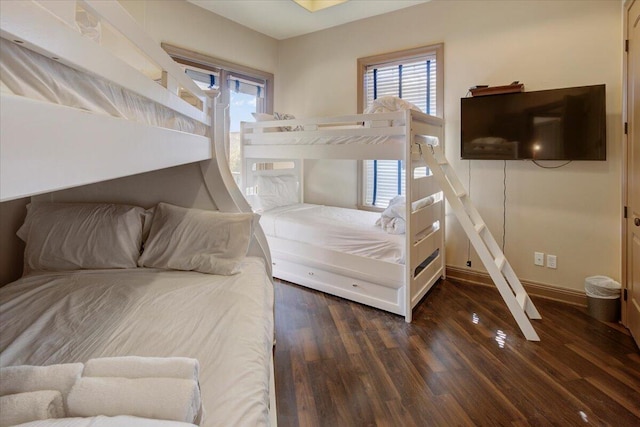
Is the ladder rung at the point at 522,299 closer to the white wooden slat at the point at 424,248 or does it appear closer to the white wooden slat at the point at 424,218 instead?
the white wooden slat at the point at 424,248

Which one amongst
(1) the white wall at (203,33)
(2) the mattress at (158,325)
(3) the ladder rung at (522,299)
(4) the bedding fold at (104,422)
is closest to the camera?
(4) the bedding fold at (104,422)

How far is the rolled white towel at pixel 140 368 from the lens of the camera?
0.75 metres

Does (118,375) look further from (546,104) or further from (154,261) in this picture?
(546,104)

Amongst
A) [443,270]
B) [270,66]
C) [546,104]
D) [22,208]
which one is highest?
[270,66]

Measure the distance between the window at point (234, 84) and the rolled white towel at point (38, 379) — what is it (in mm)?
2775

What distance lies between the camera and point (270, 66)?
4.39 m

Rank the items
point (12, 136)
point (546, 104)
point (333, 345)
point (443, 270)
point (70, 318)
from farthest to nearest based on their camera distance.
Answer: point (443, 270)
point (546, 104)
point (333, 345)
point (70, 318)
point (12, 136)

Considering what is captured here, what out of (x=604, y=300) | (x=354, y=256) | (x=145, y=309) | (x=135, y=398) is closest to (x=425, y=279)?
(x=354, y=256)

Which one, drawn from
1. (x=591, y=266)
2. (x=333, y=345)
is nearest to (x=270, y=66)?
(x=333, y=345)

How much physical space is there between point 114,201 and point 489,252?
2651 mm

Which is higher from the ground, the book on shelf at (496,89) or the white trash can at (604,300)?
the book on shelf at (496,89)

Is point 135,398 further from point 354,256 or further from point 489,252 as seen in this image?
point 489,252

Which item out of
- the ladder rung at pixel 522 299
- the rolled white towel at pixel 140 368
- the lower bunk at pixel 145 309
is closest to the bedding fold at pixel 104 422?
the lower bunk at pixel 145 309

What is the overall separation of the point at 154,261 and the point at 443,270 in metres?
2.63
